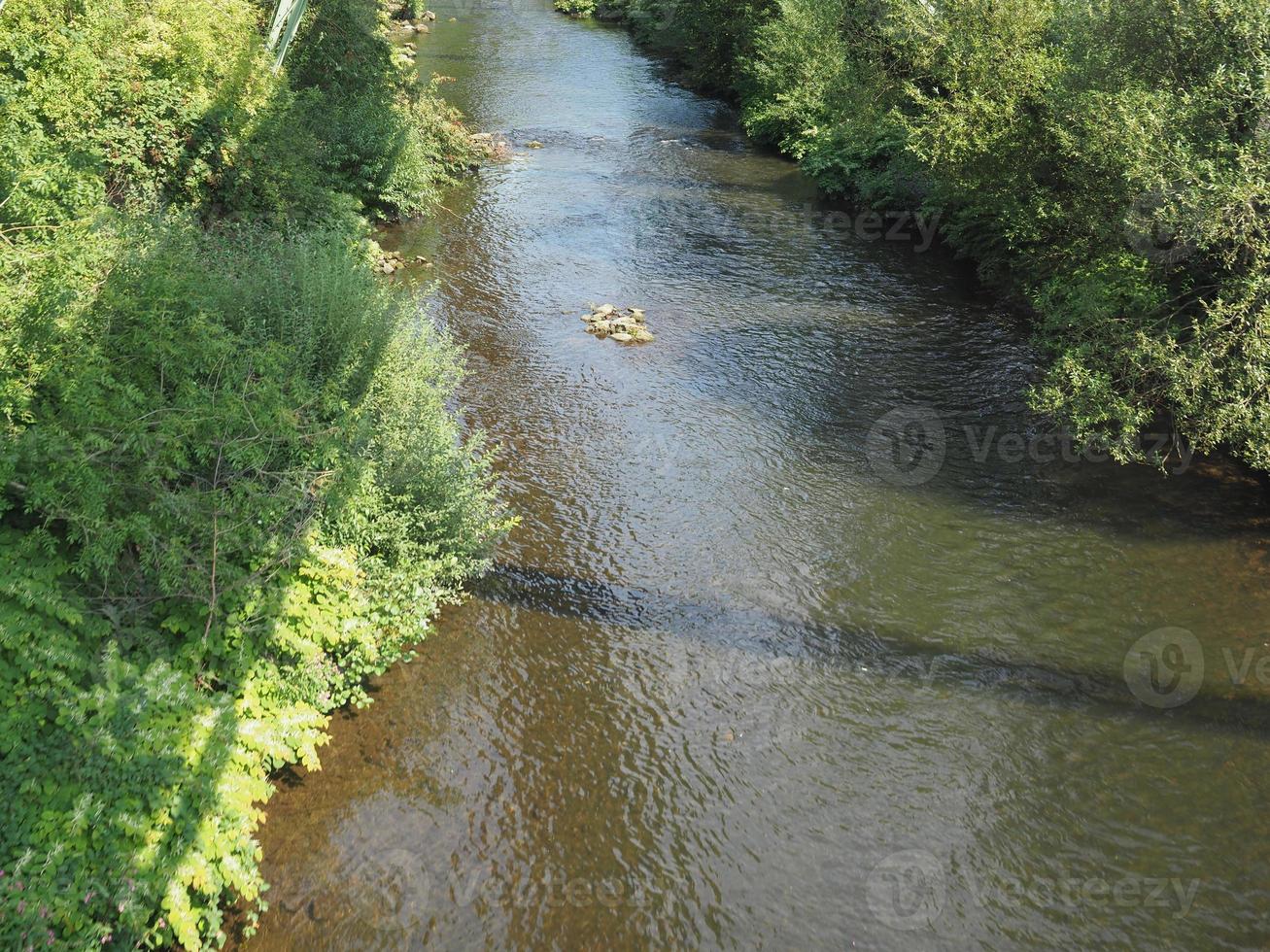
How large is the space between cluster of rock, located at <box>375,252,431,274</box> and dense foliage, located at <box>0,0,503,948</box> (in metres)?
5.64

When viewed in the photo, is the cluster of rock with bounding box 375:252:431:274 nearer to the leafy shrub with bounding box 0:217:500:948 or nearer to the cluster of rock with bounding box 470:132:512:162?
the cluster of rock with bounding box 470:132:512:162

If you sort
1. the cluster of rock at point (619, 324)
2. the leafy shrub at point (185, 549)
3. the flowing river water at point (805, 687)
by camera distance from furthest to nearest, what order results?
the cluster of rock at point (619, 324) → the flowing river water at point (805, 687) → the leafy shrub at point (185, 549)

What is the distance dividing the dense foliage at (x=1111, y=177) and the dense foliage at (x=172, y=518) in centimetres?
783

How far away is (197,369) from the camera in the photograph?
6953 millimetres

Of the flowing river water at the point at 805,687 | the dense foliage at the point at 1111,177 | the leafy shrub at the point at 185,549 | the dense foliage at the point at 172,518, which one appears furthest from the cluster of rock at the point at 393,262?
the dense foliage at the point at 1111,177

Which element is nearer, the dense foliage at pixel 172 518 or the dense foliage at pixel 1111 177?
the dense foliage at pixel 172 518

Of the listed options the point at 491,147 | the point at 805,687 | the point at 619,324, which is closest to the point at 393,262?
the point at 619,324

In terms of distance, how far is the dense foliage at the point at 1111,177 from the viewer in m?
10.2

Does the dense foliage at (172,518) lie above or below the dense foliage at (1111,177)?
below

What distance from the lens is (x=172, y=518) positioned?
641 centimetres

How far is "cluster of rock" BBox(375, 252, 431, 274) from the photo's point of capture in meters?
16.4

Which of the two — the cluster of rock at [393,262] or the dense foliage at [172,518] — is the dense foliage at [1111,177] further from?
the cluster of rock at [393,262]

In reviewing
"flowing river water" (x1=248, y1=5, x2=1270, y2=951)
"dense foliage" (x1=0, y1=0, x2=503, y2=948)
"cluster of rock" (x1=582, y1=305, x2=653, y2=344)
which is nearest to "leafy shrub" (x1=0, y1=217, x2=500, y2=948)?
"dense foliage" (x1=0, y1=0, x2=503, y2=948)

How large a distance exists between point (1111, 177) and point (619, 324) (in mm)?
7100
